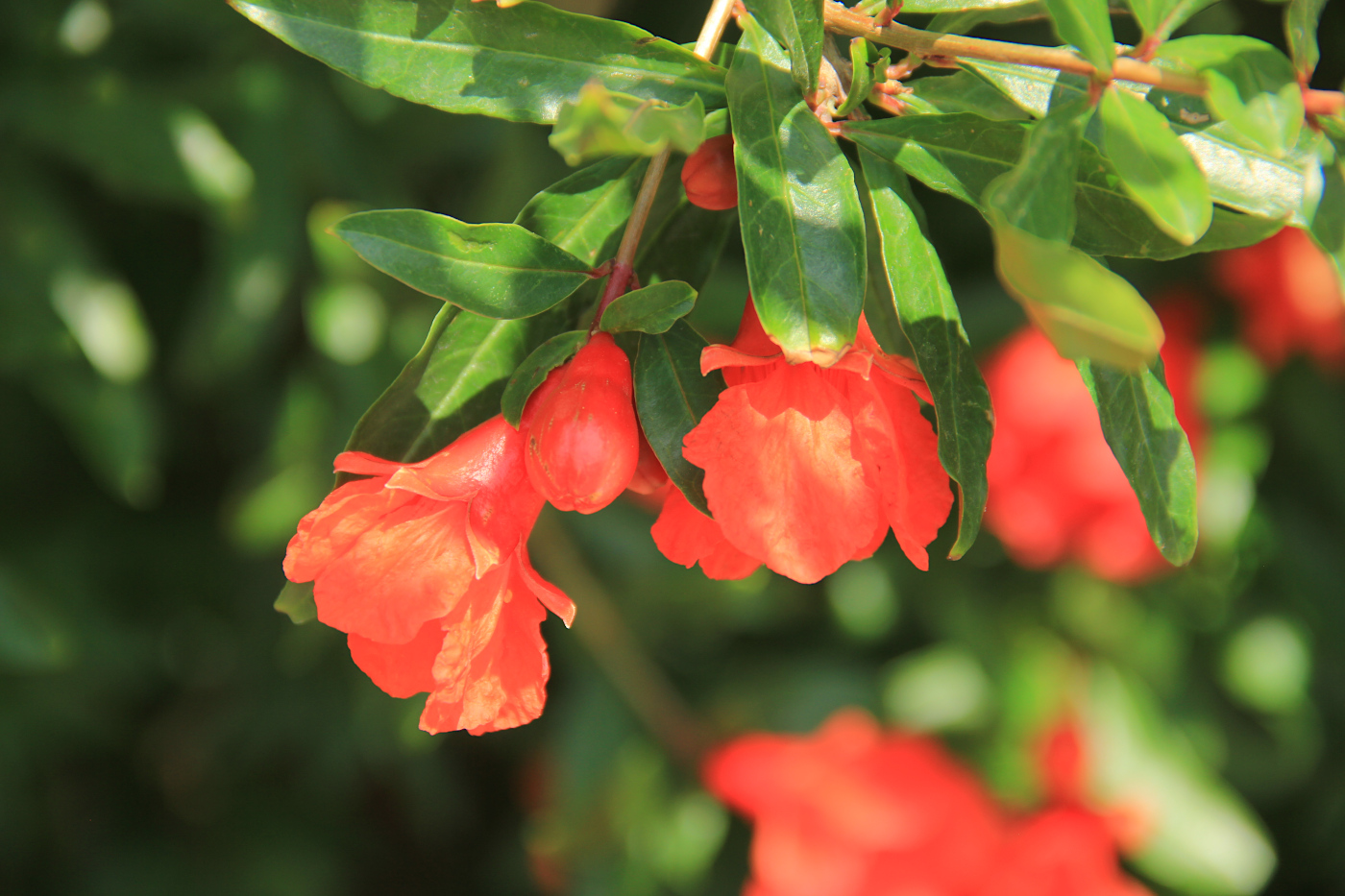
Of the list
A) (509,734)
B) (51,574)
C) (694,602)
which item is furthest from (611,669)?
(51,574)

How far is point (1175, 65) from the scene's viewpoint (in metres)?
0.39

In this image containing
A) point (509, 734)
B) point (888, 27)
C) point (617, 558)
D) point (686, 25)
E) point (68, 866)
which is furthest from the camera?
point (509, 734)

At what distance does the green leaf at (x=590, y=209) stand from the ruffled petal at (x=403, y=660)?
0.56 ft

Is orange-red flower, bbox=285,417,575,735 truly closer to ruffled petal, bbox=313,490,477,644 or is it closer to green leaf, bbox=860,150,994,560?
ruffled petal, bbox=313,490,477,644

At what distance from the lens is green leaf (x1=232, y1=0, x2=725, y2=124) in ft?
1.32

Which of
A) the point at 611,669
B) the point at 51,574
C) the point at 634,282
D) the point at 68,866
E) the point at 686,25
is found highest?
the point at 634,282

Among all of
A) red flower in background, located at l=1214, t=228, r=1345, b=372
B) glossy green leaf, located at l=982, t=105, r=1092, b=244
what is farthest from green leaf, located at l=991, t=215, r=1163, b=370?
red flower in background, located at l=1214, t=228, r=1345, b=372

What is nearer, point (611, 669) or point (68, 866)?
point (611, 669)

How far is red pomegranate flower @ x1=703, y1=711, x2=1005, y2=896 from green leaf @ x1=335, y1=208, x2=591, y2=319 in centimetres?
72

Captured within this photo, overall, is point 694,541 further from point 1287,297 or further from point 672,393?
point 1287,297

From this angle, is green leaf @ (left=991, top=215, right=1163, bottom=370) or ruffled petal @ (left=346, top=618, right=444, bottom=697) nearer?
green leaf @ (left=991, top=215, right=1163, bottom=370)

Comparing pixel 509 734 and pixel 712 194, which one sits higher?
pixel 712 194

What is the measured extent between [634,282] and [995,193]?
168 mm

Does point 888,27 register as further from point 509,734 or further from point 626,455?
point 509,734
